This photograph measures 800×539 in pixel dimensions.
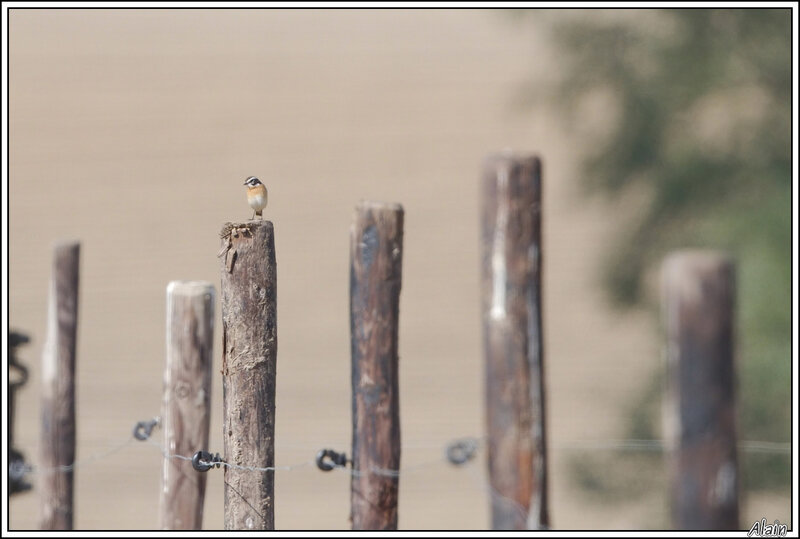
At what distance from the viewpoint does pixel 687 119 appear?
1160cm

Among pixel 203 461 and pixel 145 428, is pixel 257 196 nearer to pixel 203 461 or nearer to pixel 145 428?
pixel 203 461

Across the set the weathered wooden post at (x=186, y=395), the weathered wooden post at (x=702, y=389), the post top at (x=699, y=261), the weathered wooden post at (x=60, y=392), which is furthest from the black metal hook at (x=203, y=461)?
the post top at (x=699, y=261)

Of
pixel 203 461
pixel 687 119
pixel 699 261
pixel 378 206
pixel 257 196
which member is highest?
pixel 687 119

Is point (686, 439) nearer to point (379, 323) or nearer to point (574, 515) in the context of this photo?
point (379, 323)

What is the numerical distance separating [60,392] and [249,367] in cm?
176

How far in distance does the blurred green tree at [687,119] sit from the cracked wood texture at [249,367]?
25.7 feet

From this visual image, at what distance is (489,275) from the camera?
309 cm

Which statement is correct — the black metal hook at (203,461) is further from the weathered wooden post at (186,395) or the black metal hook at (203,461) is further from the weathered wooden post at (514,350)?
the weathered wooden post at (514,350)

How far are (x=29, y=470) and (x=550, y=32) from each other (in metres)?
8.02

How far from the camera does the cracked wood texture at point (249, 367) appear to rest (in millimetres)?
3645

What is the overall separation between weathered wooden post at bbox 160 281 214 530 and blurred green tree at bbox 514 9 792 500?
760cm

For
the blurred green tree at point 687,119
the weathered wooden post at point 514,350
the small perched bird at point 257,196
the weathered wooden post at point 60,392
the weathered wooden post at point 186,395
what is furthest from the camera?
the blurred green tree at point 687,119

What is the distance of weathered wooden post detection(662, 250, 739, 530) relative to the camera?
2564mm

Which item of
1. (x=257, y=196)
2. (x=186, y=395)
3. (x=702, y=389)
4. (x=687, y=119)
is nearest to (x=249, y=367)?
(x=186, y=395)
